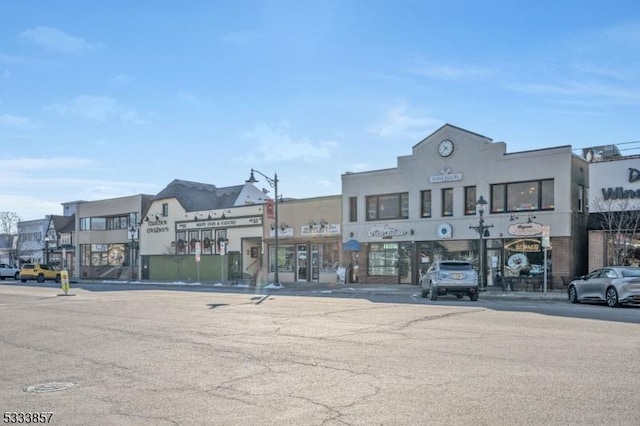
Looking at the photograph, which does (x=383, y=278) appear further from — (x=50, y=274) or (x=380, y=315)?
(x=50, y=274)

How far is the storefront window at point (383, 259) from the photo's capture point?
38125 mm

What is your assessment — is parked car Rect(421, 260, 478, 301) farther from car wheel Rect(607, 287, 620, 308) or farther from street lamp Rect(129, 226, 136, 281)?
street lamp Rect(129, 226, 136, 281)

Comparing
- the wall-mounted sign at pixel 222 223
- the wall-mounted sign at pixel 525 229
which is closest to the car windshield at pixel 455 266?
the wall-mounted sign at pixel 525 229

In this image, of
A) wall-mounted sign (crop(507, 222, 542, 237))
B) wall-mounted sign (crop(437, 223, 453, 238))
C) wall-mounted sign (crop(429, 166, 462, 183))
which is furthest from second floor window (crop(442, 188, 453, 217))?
wall-mounted sign (crop(507, 222, 542, 237))

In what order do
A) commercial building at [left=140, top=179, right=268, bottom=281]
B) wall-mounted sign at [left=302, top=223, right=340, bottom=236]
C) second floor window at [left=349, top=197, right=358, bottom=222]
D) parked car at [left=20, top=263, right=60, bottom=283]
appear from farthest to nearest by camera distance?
parked car at [left=20, top=263, right=60, bottom=283]
commercial building at [left=140, top=179, right=268, bottom=281]
wall-mounted sign at [left=302, top=223, right=340, bottom=236]
second floor window at [left=349, top=197, right=358, bottom=222]

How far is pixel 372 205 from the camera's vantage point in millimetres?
40031

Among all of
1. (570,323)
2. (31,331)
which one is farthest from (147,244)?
(570,323)

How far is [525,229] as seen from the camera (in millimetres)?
32156

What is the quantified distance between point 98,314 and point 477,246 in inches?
882

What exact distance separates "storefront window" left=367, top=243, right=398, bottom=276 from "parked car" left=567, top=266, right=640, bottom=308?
15.8 metres

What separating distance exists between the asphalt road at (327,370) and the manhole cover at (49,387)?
1 cm

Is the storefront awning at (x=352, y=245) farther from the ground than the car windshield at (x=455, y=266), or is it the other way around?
the storefront awning at (x=352, y=245)

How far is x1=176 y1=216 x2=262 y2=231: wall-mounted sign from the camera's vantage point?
157ft

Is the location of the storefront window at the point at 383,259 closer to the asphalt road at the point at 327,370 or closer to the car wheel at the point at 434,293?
the car wheel at the point at 434,293
